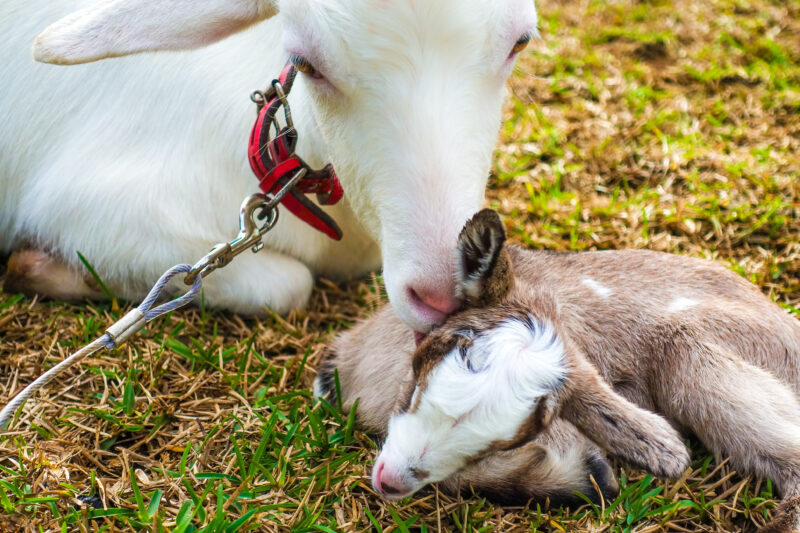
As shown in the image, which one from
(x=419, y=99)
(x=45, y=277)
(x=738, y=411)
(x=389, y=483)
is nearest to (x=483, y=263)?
(x=419, y=99)

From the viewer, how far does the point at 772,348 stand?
2584mm

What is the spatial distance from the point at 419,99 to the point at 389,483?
99 cm

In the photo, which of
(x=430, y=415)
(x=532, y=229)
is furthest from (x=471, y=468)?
(x=532, y=229)

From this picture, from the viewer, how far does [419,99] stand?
2.22 meters

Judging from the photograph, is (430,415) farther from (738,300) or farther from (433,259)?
(738,300)

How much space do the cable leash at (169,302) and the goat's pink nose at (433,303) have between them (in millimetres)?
704

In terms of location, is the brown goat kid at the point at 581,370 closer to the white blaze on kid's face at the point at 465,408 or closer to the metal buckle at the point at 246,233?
the white blaze on kid's face at the point at 465,408

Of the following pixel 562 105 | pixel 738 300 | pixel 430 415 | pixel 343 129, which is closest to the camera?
pixel 430 415

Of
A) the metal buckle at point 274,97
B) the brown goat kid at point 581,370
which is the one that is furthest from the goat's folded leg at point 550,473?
the metal buckle at point 274,97

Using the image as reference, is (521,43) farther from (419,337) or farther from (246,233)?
(246,233)

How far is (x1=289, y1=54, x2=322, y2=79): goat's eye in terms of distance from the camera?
239cm

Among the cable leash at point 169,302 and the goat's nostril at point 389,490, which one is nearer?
the goat's nostril at point 389,490

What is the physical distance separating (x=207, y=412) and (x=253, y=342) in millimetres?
431

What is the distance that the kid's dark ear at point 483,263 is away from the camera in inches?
79.8
